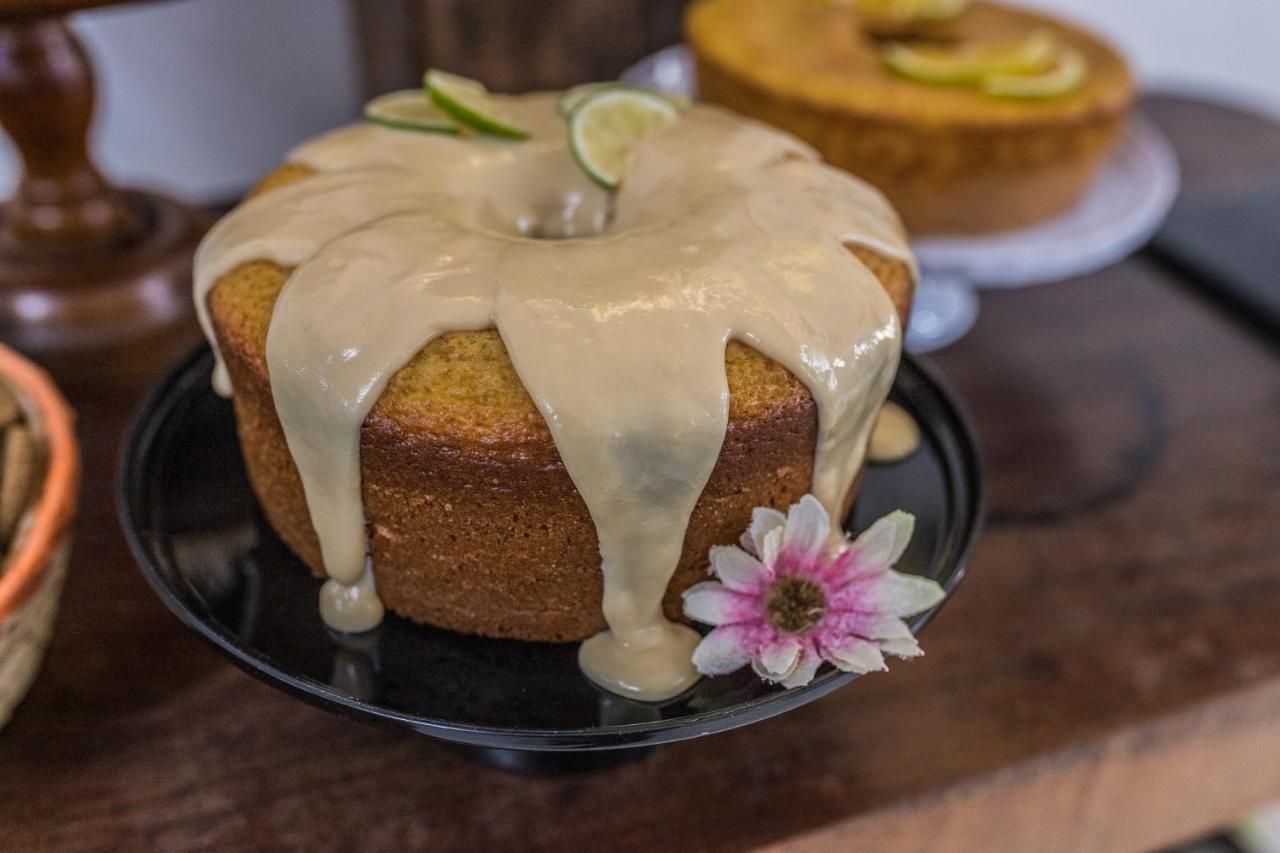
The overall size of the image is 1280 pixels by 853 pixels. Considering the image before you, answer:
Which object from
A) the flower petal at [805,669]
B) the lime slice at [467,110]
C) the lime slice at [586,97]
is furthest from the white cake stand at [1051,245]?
the flower petal at [805,669]

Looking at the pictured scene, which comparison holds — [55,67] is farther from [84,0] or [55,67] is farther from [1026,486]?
[1026,486]

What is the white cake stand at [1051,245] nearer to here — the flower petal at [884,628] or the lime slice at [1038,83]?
the lime slice at [1038,83]

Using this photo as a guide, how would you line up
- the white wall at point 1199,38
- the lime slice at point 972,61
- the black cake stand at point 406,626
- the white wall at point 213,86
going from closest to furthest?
the black cake stand at point 406,626 < the lime slice at point 972,61 < the white wall at point 213,86 < the white wall at point 1199,38

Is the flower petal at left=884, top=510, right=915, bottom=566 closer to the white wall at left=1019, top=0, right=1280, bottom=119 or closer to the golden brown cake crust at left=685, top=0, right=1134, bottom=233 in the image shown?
the golden brown cake crust at left=685, top=0, right=1134, bottom=233

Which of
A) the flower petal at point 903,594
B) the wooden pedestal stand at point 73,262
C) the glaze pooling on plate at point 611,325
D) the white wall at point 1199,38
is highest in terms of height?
the glaze pooling on plate at point 611,325

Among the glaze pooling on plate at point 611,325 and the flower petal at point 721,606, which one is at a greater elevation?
the glaze pooling on plate at point 611,325

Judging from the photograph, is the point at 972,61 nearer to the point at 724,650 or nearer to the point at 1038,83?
the point at 1038,83
